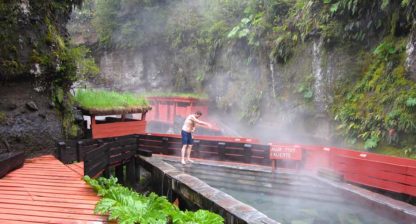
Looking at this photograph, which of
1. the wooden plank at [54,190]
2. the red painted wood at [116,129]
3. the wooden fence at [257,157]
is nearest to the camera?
the wooden plank at [54,190]

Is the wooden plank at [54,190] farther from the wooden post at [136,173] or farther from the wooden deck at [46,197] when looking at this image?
the wooden post at [136,173]

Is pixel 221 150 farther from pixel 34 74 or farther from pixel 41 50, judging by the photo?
pixel 41 50

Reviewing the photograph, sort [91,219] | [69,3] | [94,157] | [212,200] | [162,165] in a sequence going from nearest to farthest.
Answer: [91,219], [212,200], [94,157], [162,165], [69,3]

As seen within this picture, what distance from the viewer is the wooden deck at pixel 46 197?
5.11 metres

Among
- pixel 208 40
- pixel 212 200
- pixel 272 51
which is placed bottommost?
pixel 212 200

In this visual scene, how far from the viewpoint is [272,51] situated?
18.8m

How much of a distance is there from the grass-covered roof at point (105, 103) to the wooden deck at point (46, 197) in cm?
427

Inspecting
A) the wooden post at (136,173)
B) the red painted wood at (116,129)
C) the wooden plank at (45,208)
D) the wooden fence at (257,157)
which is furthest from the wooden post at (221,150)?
the wooden plank at (45,208)

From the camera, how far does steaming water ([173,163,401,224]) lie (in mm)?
7793

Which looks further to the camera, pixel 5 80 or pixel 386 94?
pixel 386 94

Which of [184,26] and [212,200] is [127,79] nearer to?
[184,26]

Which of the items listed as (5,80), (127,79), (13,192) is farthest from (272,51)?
(127,79)

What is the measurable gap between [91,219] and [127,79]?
28.7 metres

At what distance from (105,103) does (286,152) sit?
6.71 metres
